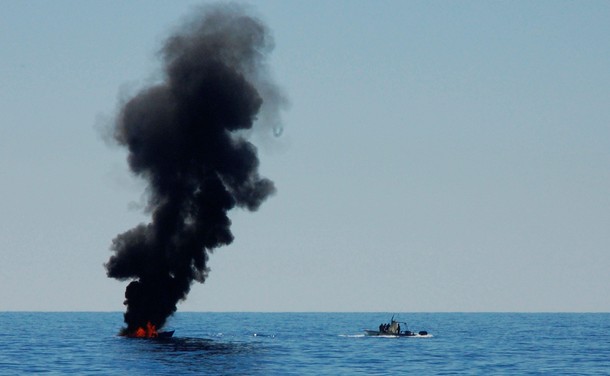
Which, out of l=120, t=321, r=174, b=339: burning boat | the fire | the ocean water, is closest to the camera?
the ocean water

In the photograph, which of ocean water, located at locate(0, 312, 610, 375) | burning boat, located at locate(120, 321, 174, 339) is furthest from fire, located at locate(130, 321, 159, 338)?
ocean water, located at locate(0, 312, 610, 375)

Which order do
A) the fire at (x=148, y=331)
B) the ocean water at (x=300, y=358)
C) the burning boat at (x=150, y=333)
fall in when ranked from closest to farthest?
the ocean water at (x=300, y=358) < the burning boat at (x=150, y=333) < the fire at (x=148, y=331)

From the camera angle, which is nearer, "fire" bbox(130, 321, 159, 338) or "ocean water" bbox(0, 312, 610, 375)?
"ocean water" bbox(0, 312, 610, 375)

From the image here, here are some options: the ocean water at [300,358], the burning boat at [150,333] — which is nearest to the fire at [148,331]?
the burning boat at [150,333]

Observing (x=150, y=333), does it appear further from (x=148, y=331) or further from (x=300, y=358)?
(x=300, y=358)

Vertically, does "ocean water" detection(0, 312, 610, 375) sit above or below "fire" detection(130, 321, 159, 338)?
below

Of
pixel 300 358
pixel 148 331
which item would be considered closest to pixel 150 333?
pixel 148 331

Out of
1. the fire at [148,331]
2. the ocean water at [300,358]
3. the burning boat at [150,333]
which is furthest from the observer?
the fire at [148,331]

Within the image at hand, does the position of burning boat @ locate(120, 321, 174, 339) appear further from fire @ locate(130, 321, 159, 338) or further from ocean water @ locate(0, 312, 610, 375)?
ocean water @ locate(0, 312, 610, 375)

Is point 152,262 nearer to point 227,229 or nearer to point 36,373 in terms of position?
point 227,229

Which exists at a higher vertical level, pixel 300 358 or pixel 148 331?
pixel 148 331

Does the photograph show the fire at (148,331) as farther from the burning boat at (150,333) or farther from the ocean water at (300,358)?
the ocean water at (300,358)

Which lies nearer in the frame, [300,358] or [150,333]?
[300,358]

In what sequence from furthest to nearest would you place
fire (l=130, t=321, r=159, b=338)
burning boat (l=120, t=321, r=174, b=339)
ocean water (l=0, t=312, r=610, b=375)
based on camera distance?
fire (l=130, t=321, r=159, b=338)
burning boat (l=120, t=321, r=174, b=339)
ocean water (l=0, t=312, r=610, b=375)
